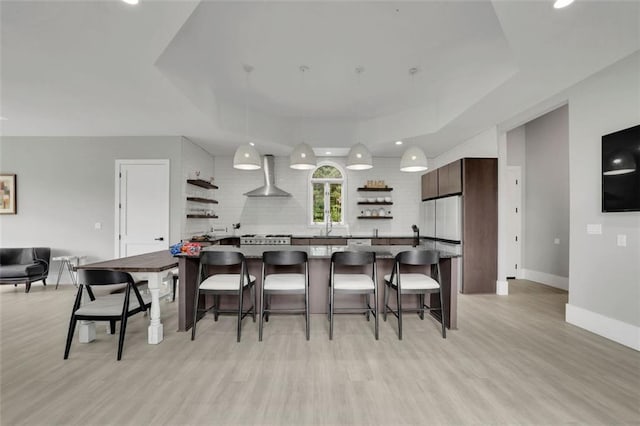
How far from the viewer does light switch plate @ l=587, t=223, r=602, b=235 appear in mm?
3037

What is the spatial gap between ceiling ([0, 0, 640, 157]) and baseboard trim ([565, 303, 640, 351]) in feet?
8.41

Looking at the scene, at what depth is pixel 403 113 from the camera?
524 cm

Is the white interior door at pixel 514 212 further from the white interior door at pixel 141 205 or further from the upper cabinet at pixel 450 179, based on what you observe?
the white interior door at pixel 141 205

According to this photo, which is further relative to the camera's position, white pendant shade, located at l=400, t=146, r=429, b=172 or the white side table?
the white side table

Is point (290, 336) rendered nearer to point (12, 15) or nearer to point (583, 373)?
point (583, 373)

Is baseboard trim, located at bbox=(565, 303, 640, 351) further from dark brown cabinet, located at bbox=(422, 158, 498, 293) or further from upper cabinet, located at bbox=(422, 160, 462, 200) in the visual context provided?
upper cabinet, located at bbox=(422, 160, 462, 200)

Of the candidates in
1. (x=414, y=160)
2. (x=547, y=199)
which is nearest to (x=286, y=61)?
(x=414, y=160)

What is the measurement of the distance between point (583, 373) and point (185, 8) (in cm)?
409

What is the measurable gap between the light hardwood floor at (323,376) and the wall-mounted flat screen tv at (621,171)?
4.47ft

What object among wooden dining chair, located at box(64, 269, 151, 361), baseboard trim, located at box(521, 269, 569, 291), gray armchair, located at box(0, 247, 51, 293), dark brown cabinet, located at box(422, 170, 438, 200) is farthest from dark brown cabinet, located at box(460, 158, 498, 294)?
gray armchair, located at box(0, 247, 51, 293)

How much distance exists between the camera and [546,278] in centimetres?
536

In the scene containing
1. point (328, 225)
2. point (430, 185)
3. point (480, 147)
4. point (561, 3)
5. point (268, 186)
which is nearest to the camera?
point (561, 3)

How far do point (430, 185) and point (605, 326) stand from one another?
3.49 m

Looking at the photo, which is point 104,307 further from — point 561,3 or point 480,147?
point 480,147
